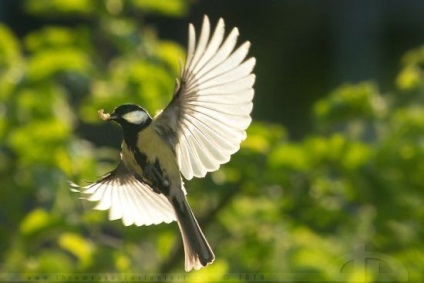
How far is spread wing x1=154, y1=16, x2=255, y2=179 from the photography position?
0.77m

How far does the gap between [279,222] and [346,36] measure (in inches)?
203

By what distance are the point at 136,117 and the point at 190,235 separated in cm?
10

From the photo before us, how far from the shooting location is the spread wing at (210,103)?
0.77m

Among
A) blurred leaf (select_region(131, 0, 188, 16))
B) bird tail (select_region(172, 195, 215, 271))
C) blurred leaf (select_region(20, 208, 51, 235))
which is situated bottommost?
bird tail (select_region(172, 195, 215, 271))

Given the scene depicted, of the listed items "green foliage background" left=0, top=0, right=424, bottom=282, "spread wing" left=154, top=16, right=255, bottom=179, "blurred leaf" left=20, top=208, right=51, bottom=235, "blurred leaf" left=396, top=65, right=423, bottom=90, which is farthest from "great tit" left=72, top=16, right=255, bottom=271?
"blurred leaf" left=396, top=65, right=423, bottom=90

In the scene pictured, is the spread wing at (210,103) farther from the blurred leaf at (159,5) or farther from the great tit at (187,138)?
the blurred leaf at (159,5)

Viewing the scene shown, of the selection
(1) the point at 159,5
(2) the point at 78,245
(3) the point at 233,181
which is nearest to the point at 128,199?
(3) the point at 233,181

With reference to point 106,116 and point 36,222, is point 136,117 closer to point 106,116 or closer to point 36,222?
point 106,116

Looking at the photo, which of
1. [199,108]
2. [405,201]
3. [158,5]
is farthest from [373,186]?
[199,108]

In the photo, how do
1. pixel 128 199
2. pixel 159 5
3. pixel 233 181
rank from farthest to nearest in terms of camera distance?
pixel 159 5 < pixel 233 181 < pixel 128 199

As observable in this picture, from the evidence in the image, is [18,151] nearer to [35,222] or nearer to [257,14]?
[35,222]

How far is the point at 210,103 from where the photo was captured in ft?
2.88

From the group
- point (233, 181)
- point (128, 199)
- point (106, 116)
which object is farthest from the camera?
point (233, 181)

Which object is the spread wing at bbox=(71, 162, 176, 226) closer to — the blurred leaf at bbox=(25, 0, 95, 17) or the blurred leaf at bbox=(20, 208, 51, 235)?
the blurred leaf at bbox=(20, 208, 51, 235)
